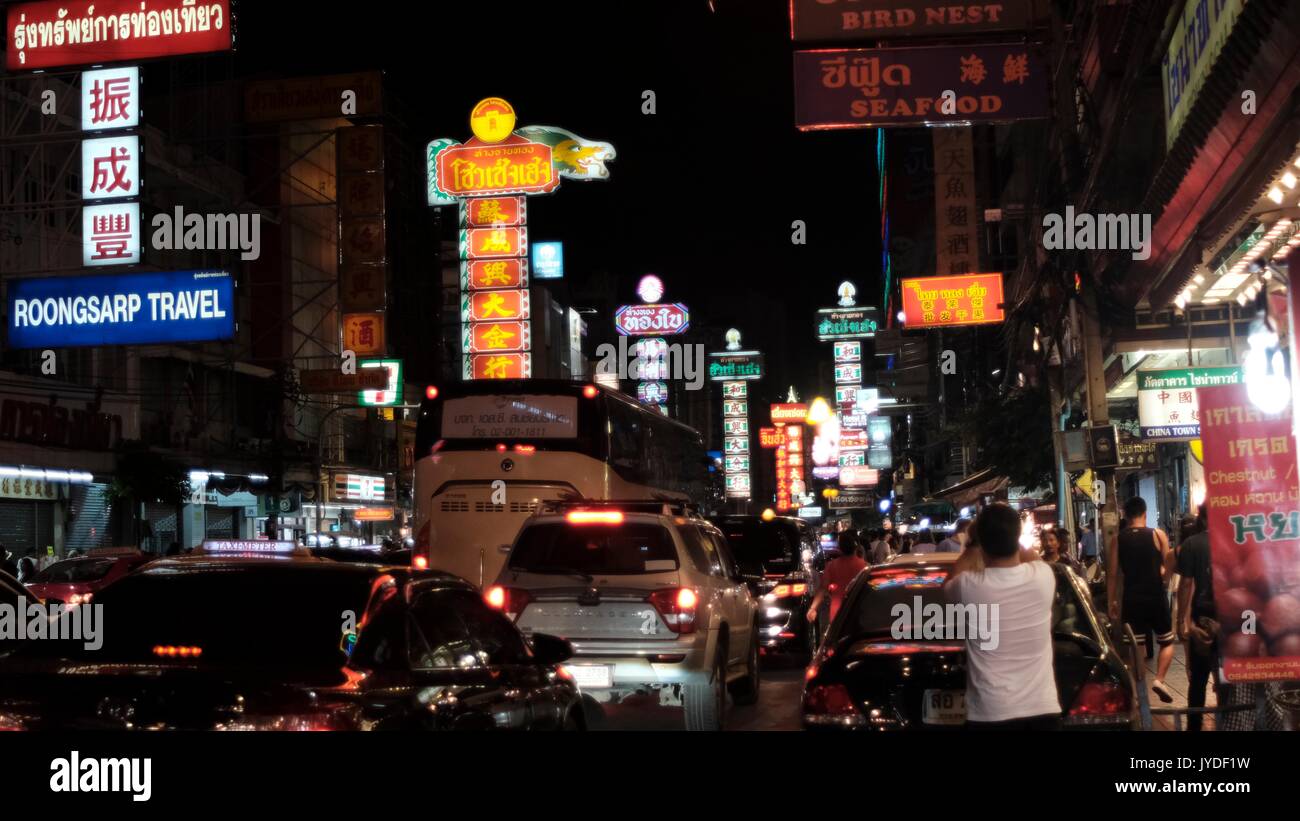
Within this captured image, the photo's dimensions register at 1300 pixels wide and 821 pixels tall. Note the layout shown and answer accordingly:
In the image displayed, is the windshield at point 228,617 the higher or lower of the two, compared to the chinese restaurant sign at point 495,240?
lower

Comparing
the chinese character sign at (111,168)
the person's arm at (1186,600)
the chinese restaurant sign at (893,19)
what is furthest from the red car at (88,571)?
the person's arm at (1186,600)

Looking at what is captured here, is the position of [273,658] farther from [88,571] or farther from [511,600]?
[88,571]

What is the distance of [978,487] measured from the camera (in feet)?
116

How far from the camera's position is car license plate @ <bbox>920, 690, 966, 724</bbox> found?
7.24 m

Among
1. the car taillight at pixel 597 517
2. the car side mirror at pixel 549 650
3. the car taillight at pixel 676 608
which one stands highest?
the car taillight at pixel 597 517

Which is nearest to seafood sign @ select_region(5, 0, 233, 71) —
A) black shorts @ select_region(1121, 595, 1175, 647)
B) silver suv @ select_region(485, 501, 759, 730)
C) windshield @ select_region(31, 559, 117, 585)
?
windshield @ select_region(31, 559, 117, 585)

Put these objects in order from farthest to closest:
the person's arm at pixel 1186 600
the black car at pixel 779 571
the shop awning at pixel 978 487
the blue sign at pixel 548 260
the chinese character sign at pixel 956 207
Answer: the blue sign at pixel 548 260 < the chinese character sign at pixel 956 207 < the shop awning at pixel 978 487 < the black car at pixel 779 571 < the person's arm at pixel 1186 600

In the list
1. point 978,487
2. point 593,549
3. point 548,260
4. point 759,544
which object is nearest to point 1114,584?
point 593,549

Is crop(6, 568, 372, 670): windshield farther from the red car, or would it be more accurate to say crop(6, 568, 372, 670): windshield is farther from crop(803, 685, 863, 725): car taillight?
the red car

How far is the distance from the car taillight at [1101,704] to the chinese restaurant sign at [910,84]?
8040mm

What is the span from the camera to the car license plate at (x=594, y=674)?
11.1m

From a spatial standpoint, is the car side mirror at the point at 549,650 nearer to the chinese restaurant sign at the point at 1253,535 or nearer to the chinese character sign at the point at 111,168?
the chinese restaurant sign at the point at 1253,535
